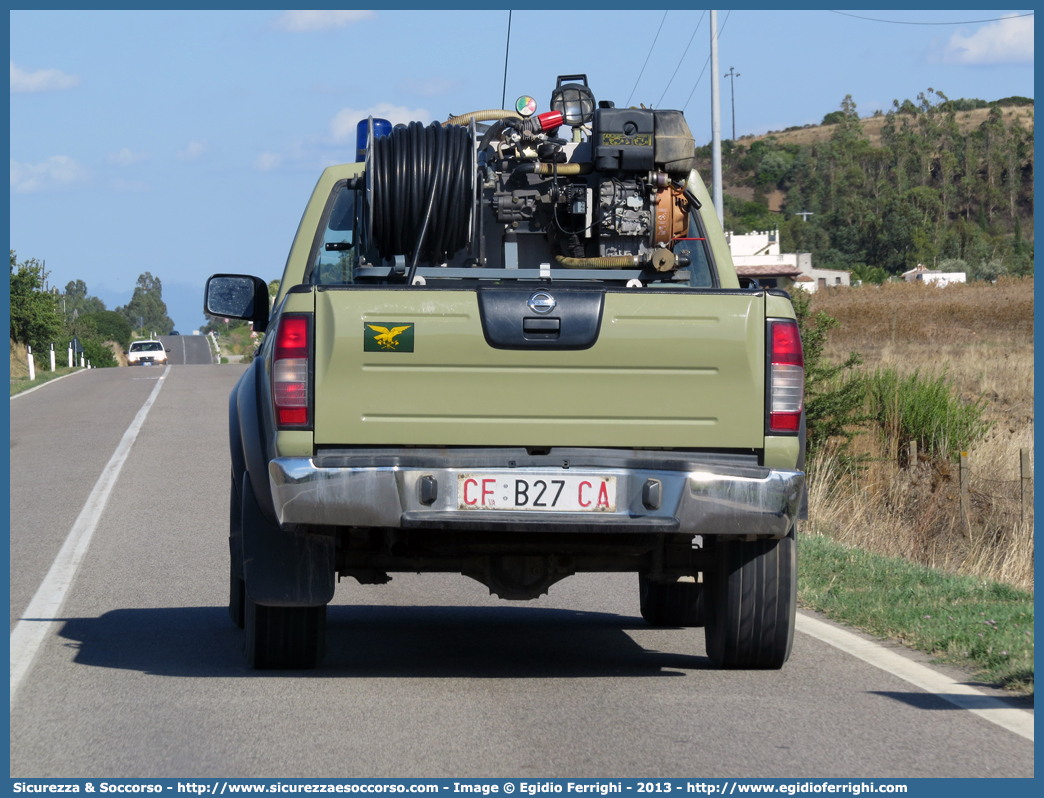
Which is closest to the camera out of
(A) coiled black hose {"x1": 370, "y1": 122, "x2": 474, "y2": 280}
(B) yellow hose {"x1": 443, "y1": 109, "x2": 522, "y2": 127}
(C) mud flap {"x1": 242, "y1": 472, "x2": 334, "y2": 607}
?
(C) mud flap {"x1": 242, "y1": 472, "x2": 334, "y2": 607}

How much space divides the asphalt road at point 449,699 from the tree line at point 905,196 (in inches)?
3543

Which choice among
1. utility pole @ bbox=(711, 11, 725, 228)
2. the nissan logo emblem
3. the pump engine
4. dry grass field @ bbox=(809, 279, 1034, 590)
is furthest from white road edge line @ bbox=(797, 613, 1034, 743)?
utility pole @ bbox=(711, 11, 725, 228)

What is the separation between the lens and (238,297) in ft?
22.1

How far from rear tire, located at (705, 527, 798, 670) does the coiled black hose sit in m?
1.95

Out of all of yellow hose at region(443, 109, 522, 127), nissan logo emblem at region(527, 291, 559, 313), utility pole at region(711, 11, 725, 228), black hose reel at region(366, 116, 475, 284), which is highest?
utility pole at region(711, 11, 725, 228)

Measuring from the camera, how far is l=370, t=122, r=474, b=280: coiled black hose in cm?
635

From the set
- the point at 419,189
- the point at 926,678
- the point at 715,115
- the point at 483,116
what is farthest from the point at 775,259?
the point at 926,678

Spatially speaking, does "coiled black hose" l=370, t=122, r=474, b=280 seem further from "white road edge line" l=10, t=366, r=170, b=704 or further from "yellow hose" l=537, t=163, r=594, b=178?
"white road edge line" l=10, t=366, r=170, b=704

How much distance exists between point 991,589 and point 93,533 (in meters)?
7.46

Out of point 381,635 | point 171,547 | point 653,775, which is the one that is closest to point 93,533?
point 171,547

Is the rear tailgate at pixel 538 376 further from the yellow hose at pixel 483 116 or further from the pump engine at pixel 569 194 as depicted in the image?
the yellow hose at pixel 483 116

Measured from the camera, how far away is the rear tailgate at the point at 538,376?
17.2 feet

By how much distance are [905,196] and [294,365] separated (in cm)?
13472

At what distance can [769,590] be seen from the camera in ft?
19.7
